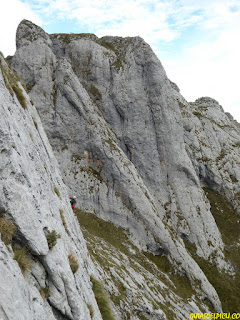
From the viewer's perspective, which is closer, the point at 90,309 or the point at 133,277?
the point at 90,309

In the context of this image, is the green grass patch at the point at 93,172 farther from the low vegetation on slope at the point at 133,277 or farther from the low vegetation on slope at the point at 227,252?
the low vegetation on slope at the point at 227,252

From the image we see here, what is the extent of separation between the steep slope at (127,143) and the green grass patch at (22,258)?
2904cm

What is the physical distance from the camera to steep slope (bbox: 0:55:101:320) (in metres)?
6.21

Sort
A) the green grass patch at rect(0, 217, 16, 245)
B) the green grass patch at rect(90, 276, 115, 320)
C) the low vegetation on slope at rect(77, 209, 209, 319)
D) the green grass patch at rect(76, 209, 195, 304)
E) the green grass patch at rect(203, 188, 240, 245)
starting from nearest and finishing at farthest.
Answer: the green grass patch at rect(0, 217, 16, 245)
the green grass patch at rect(90, 276, 115, 320)
the low vegetation on slope at rect(77, 209, 209, 319)
the green grass patch at rect(76, 209, 195, 304)
the green grass patch at rect(203, 188, 240, 245)

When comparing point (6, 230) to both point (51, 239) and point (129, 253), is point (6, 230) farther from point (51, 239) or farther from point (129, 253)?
point (129, 253)

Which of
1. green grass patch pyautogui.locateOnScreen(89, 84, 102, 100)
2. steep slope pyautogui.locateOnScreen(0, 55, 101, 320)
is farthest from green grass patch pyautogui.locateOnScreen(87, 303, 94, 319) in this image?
green grass patch pyautogui.locateOnScreen(89, 84, 102, 100)

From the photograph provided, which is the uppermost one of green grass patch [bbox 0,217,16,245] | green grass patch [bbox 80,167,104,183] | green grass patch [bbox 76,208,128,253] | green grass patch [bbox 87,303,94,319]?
green grass patch [bbox 80,167,104,183]

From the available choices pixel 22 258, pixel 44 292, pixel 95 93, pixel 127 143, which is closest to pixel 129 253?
pixel 127 143

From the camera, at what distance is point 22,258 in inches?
271

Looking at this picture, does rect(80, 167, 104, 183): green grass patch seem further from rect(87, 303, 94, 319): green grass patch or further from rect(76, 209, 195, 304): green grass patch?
rect(87, 303, 94, 319): green grass patch

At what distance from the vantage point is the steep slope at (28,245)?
6.21m

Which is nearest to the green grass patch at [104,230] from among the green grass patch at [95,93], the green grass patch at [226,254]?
the green grass patch at [226,254]

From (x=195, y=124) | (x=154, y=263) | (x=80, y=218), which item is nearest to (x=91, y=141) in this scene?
(x=80, y=218)

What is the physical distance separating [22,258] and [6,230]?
3.28ft
